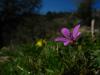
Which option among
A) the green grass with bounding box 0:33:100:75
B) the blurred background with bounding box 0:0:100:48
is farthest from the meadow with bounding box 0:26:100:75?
the blurred background with bounding box 0:0:100:48

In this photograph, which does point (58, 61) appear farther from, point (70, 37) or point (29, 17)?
point (29, 17)

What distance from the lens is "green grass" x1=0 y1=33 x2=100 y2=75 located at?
316 cm

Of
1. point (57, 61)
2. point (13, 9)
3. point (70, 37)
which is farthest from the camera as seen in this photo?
point (13, 9)

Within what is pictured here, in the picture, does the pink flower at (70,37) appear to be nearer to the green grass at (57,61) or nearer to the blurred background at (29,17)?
the green grass at (57,61)

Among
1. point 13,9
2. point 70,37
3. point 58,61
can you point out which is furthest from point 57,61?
point 13,9

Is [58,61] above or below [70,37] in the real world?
below

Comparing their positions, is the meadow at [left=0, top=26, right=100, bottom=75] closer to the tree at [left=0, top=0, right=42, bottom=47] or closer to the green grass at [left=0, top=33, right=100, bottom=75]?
the green grass at [left=0, top=33, right=100, bottom=75]

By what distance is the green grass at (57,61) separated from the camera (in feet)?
10.4

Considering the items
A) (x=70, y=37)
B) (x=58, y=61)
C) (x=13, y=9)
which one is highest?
(x=13, y=9)

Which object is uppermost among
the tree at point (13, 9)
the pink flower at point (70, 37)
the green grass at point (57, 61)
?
the tree at point (13, 9)

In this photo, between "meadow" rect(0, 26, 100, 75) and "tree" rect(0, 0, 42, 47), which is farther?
"tree" rect(0, 0, 42, 47)

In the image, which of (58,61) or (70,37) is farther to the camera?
(58,61)

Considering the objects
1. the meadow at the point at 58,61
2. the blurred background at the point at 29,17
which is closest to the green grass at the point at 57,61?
the meadow at the point at 58,61

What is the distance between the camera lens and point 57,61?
3.29m
